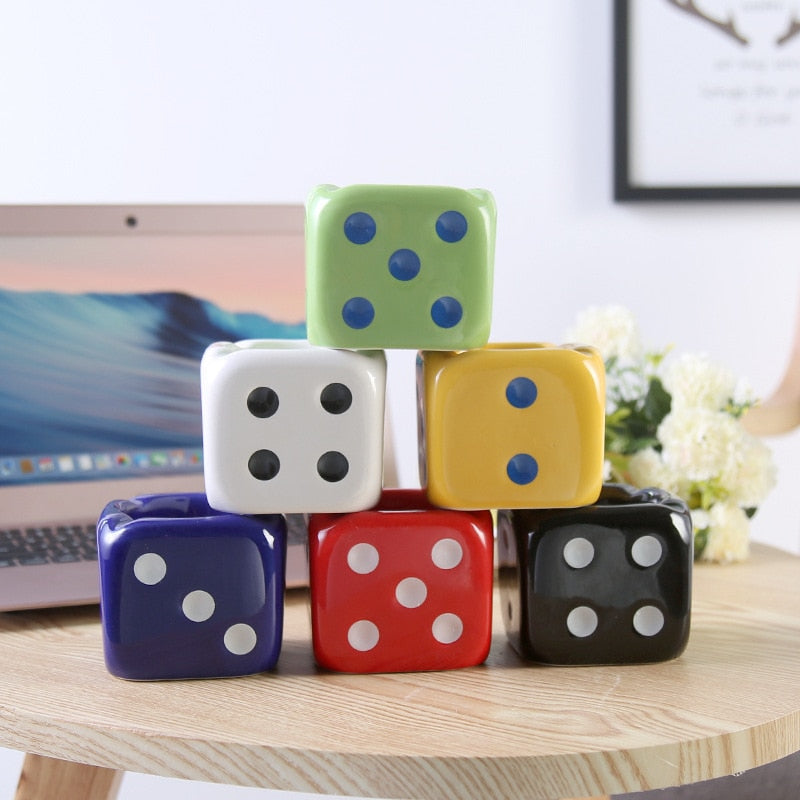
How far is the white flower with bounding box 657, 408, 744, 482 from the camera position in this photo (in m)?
0.94

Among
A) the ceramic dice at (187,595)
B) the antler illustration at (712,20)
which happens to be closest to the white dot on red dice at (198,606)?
the ceramic dice at (187,595)

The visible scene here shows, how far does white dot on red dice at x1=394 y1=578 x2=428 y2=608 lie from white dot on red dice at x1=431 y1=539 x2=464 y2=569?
0.02m

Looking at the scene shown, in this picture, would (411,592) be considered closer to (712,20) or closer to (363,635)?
(363,635)

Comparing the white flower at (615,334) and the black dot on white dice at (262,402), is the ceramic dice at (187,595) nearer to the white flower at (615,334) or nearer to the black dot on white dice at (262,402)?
the black dot on white dice at (262,402)

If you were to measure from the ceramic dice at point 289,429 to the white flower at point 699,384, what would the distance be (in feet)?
1.41

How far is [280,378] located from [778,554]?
57cm

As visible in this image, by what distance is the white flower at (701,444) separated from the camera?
942mm

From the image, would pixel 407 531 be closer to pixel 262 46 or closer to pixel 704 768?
pixel 704 768

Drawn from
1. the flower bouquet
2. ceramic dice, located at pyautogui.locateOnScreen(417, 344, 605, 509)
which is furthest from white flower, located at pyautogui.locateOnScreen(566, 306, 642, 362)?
ceramic dice, located at pyautogui.locateOnScreen(417, 344, 605, 509)

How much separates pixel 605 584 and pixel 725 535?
32cm

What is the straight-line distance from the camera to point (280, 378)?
0.64 metres

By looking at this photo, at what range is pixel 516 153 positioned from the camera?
1674mm

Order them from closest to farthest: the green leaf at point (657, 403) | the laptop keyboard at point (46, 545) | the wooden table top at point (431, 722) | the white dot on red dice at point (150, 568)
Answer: the wooden table top at point (431, 722)
the white dot on red dice at point (150, 568)
the laptop keyboard at point (46, 545)
the green leaf at point (657, 403)

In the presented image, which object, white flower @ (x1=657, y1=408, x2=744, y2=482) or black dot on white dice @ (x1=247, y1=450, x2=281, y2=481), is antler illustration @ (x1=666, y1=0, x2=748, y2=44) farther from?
black dot on white dice @ (x1=247, y1=450, x2=281, y2=481)
